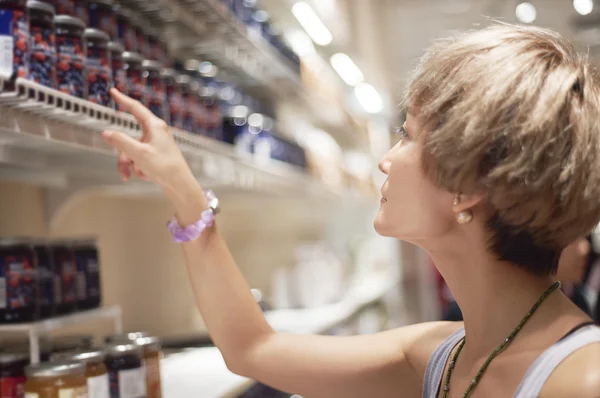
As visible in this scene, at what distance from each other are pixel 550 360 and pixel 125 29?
1079 millimetres

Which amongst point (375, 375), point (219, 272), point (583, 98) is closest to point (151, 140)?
point (219, 272)

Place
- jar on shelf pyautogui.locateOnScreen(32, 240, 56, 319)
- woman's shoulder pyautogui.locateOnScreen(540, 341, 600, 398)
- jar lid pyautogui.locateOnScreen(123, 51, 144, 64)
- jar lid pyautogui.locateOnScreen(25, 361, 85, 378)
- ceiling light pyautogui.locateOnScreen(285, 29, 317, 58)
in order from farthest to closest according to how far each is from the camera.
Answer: ceiling light pyautogui.locateOnScreen(285, 29, 317, 58) < jar lid pyautogui.locateOnScreen(123, 51, 144, 64) < jar on shelf pyautogui.locateOnScreen(32, 240, 56, 319) < jar lid pyautogui.locateOnScreen(25, 361, 85, 378) < woman's shoulder pyautogui.locateOnScreen(540, 341, 600, 398)

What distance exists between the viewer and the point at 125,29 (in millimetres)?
1537

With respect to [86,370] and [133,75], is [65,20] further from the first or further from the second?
[86,370]

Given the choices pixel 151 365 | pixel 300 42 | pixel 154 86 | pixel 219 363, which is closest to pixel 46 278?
pixel 151 365

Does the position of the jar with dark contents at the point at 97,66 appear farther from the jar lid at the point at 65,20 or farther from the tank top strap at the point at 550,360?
the tank top strap at the point at 550,360

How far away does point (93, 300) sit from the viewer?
1.53 metres

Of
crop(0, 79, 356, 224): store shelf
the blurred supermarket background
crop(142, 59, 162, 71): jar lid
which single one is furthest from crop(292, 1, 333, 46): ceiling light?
crop(142, 59, 162, 71): jar lid

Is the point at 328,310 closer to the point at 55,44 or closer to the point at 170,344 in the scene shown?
the point at 170,344

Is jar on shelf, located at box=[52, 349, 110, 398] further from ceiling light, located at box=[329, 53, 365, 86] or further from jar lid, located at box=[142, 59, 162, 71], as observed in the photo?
ceiling light, located at box=[329, 53, 365, 86]

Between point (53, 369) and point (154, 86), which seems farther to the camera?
point (154, 86)

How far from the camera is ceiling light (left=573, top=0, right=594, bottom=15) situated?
4.87m

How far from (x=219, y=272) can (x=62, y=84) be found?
1.53 feet

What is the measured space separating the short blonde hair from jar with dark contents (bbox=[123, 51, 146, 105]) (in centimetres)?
63
